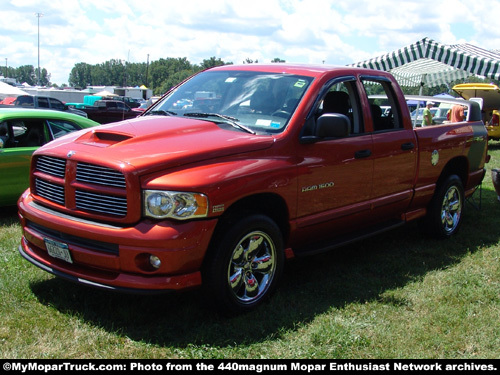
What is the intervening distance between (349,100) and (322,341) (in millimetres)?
2538

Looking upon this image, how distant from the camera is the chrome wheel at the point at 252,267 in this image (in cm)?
412

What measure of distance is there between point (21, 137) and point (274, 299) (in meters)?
4.63

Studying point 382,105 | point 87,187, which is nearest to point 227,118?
point 87,187

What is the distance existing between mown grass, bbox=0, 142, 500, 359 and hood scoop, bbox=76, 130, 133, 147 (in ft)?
4.24

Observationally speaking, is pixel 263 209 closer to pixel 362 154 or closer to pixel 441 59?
pixel 362 154

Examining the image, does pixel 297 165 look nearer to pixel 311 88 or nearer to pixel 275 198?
pixel 275 198

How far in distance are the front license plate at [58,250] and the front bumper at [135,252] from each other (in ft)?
0.12

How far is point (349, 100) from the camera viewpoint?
538 centimetres

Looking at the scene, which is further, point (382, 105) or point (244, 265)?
point (382, 105)

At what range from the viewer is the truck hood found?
383 centimetres

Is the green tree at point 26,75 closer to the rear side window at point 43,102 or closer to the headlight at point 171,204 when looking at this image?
the rear side window at point 43,102

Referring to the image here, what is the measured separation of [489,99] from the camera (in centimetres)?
2016

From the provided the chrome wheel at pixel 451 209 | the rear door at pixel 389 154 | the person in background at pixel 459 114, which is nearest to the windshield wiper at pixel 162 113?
the rear door at pixel 389 154

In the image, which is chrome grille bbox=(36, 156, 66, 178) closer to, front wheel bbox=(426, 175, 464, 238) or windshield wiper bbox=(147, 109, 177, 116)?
windshield wiper bbox=(147, 109, 177, 116)
